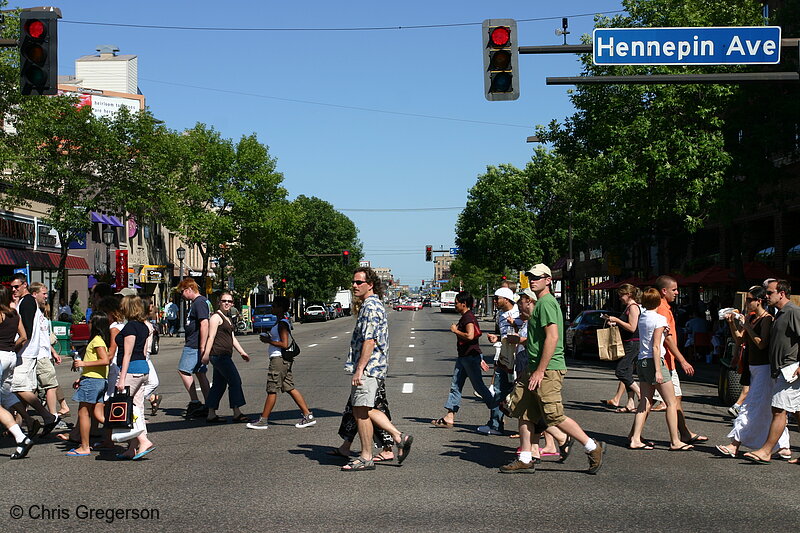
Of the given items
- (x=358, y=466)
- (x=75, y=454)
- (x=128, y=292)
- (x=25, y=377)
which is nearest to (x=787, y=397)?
(x=358, y=466)

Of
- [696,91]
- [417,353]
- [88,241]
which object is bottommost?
[417,353]

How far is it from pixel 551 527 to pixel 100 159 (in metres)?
30.0

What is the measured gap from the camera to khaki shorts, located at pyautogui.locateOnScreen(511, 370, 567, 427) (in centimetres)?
812

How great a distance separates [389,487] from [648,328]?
3567 millimetres

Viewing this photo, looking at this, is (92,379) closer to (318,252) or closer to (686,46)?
(686,46)

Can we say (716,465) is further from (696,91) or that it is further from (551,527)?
(696,91)

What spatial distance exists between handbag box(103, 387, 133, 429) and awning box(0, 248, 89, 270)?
25.6 meters

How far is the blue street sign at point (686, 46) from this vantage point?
481 inches

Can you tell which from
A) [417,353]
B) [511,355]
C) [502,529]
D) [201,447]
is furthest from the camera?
[417,353]

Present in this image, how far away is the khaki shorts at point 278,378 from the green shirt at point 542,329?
3.93 metres

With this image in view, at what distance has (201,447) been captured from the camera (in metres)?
9.97

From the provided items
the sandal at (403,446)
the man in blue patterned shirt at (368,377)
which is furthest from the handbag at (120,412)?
the sandal at (403,446)

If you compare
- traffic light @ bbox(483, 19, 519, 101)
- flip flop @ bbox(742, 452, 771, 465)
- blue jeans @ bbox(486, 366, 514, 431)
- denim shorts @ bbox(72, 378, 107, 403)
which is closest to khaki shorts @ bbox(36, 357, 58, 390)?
denim shorts @ bbox(72, 378, 107, 403)

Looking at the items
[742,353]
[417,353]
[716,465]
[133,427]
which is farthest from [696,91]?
[133,427]
